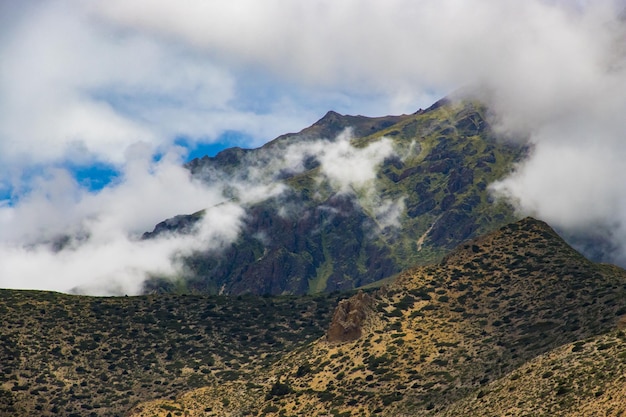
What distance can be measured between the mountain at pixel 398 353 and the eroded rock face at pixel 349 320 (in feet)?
0.70

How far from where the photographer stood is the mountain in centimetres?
9919

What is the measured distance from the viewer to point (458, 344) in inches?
5408

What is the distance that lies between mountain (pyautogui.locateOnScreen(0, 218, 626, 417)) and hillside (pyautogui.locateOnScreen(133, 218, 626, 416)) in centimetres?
32

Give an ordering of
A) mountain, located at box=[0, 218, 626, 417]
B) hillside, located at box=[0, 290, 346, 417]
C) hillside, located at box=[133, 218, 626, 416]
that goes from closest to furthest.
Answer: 1. mountain, located at box=[0, 218, 626, 417]
2. hillside, located at box=[133, 218, 626, 416]
3. hillside, located at box=[0, 290, 346, 417]

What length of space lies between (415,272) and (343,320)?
25.2 metres

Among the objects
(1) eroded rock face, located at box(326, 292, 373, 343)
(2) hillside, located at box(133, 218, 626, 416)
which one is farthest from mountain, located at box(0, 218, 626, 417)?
(2) hillside, located at box(133, 218, 626, 416)

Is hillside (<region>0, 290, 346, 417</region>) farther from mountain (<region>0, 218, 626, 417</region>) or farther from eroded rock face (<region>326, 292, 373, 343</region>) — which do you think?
eroded rock face (<region>326, 292, 373, 343</region>)

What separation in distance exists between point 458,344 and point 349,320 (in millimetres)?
21073

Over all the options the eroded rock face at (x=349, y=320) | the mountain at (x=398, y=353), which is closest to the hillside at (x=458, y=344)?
the eroded rock face at (x=349, y=320)

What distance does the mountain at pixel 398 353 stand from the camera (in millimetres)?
99188

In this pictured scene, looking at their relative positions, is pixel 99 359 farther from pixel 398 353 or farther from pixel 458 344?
pixel 458 344

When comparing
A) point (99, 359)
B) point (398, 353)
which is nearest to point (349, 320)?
point (398, 353)

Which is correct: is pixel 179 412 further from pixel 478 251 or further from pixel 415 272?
pixel 478 251

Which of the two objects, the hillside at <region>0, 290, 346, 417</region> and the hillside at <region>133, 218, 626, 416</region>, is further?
the hillside at <region>0, 290, 346, 417</region>
